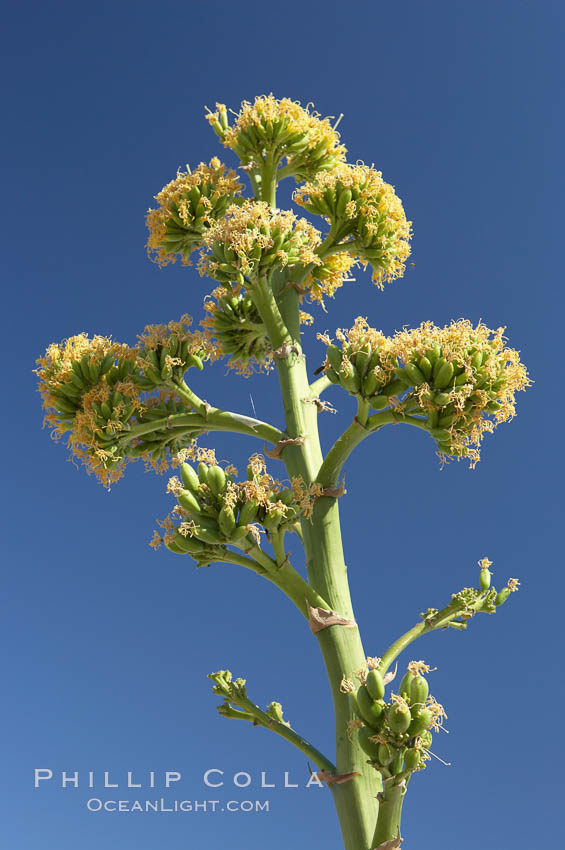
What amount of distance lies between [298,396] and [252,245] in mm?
1277

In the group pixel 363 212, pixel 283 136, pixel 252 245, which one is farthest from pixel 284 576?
pixel 283 136

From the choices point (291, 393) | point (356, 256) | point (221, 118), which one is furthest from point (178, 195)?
point (291, 393)

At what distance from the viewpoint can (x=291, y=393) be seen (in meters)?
6.01

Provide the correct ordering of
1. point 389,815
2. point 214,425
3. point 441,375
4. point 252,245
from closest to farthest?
point 389,815
point 441,375
point 252,245
point 214,425

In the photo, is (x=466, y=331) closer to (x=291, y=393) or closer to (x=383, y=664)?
(x=291, y=393)

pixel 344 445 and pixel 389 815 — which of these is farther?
pixel 344 445

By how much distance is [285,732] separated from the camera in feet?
18.2

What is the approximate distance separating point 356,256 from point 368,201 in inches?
27.4

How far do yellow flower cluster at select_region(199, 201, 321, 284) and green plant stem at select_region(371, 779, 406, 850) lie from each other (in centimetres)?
381

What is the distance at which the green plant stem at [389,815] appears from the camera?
4.31 meters

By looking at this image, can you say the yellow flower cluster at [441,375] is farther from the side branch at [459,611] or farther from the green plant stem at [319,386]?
the side branch at [459,611]

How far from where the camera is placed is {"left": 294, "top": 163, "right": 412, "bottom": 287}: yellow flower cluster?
6.38m

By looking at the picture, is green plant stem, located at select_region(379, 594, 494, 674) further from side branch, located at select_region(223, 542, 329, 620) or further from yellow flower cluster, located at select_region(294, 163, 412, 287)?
yellow flower cluster, located at select_region(294, 163, 412, 287)

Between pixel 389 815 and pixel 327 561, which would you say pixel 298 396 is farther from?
pixel 389 815
